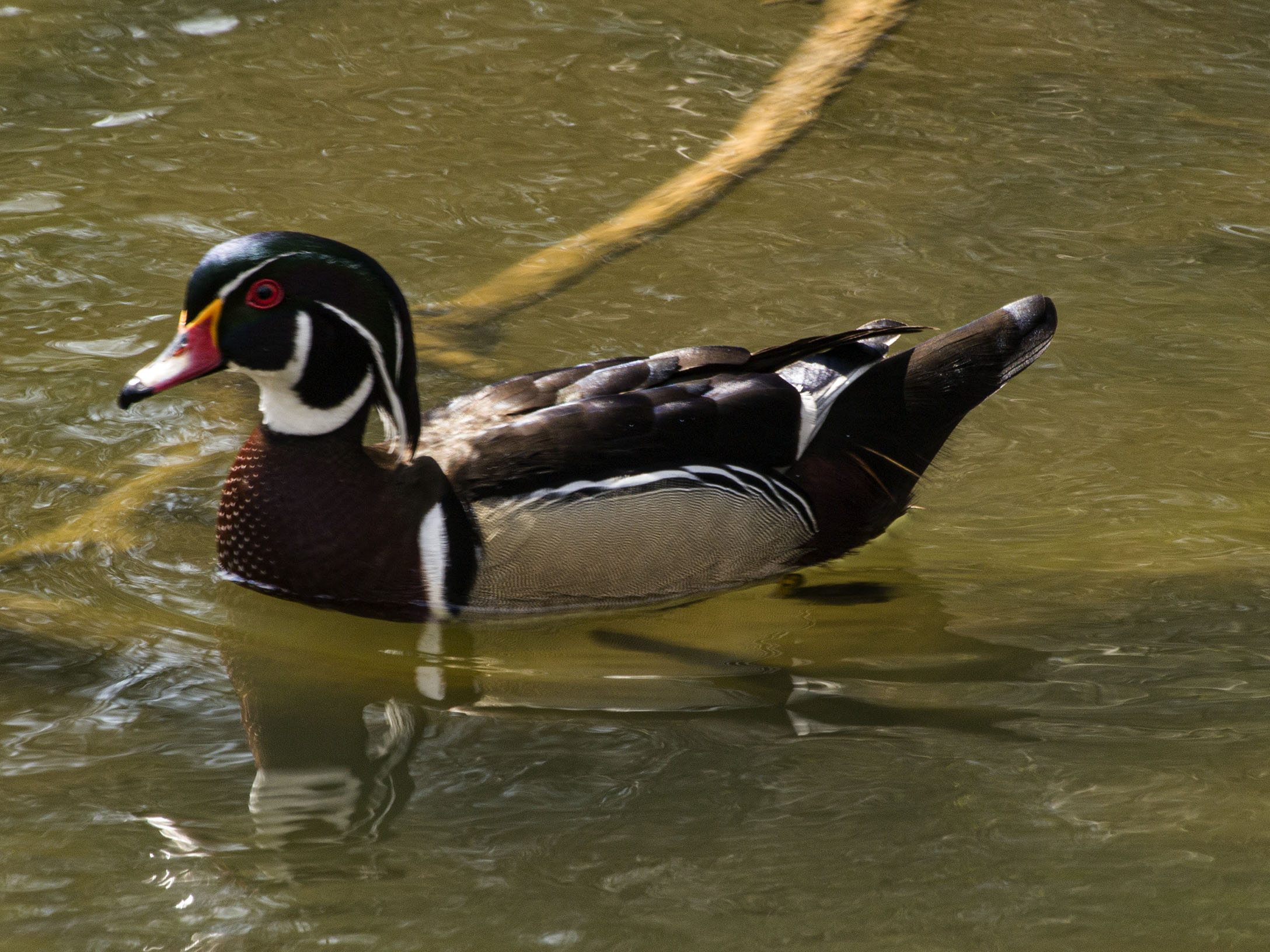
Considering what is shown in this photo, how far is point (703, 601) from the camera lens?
4.25m

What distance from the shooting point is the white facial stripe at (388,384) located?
390 cm

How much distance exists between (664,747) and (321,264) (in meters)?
1.51

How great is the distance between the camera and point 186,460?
4746mm

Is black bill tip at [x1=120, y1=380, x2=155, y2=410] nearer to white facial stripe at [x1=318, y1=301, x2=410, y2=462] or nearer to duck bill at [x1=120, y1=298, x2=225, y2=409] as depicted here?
duck bill at [x1=120, y1=298, x2=225, y2=409]

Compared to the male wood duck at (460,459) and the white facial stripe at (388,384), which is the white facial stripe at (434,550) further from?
the white facial stripe at (388,384)

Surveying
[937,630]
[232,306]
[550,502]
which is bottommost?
[937,630]

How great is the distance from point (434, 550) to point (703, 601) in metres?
0.79

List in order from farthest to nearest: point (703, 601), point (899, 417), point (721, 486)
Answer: point (899, 417) < point (703, 601) < point (721, 486)

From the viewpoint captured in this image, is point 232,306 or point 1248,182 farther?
point 1248,182

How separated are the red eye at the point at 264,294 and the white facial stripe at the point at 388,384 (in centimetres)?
13

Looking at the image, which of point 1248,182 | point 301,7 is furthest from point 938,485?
point 301,7

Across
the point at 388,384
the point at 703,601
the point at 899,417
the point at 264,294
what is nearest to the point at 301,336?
the point at 264,294

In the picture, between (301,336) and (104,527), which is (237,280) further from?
(104,527)

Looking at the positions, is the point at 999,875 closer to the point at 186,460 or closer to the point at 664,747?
the point at 664,747
